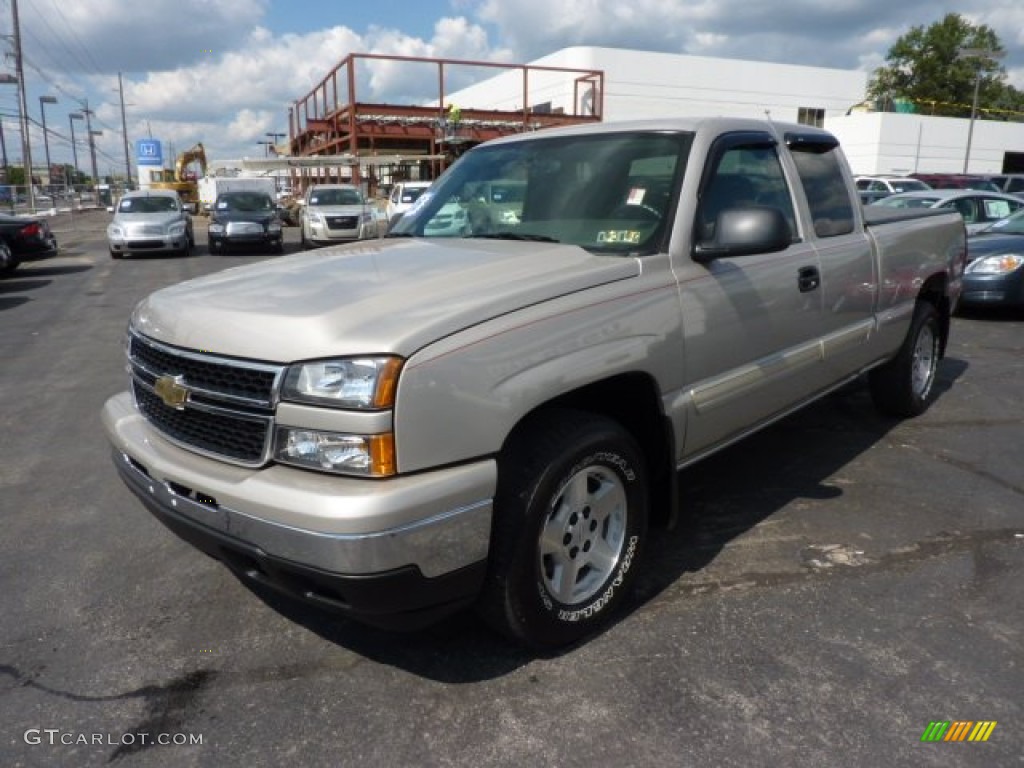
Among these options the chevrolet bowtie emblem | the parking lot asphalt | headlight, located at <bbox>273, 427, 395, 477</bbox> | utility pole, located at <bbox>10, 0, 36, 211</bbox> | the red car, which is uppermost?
utility pole, located at <bbox>10, 0, 36, 211</bbox>

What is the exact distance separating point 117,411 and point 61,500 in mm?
1599

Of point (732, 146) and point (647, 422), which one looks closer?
point (647, 422)

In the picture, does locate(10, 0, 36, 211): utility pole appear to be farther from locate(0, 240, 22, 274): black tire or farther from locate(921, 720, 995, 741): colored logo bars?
locate(921, 720, 995, 741): colored logo bars

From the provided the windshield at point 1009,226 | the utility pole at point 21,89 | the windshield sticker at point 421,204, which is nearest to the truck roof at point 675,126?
the windshield sticker at point 421,204

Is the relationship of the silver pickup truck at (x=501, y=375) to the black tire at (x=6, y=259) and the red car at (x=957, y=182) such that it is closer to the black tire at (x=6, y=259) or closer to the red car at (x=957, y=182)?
the black tire at (x=6, y=259)

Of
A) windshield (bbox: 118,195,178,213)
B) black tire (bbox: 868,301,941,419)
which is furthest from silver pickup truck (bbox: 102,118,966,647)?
windshield (bbox: 118,195,178,213)

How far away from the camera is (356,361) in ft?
7.44

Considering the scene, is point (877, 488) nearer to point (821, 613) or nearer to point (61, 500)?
point (821, 613)

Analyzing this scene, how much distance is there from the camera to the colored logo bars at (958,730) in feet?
7.90

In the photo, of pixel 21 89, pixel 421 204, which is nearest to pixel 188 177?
pixel 21 89

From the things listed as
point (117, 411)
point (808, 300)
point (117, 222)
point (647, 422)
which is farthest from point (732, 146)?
point (117, 222)

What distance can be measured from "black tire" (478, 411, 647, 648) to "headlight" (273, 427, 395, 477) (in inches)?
17.9

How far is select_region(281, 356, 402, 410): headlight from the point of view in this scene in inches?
87.9

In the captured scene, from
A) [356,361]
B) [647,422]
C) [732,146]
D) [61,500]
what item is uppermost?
[732,146]
